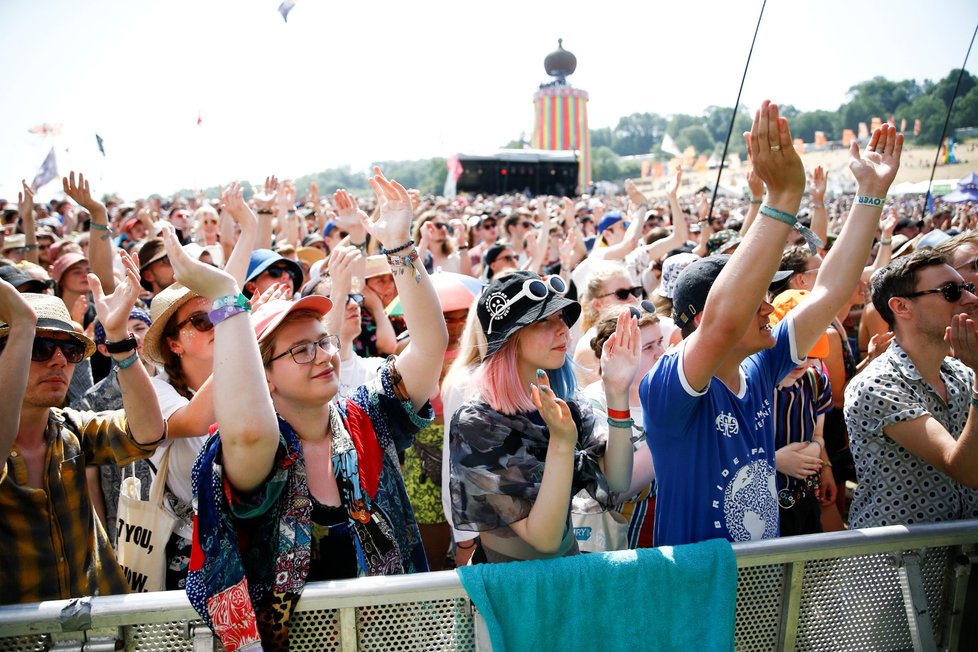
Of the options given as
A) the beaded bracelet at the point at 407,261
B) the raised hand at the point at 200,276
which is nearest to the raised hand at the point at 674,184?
the beaded bracelet at the point at 407,261

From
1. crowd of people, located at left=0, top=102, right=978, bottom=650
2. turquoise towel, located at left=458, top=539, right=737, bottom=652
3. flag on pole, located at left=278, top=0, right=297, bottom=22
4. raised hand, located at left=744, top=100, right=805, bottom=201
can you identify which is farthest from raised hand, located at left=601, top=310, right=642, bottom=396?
flag on pole, located at left=278, top=0, right=297, bottom=22

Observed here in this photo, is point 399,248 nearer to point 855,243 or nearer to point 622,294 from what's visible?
point 855,243

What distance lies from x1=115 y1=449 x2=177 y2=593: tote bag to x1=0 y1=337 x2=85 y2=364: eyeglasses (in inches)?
21.5

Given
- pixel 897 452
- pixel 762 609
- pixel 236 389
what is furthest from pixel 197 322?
pixel 897 452

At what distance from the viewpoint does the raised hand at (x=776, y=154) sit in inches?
72.9

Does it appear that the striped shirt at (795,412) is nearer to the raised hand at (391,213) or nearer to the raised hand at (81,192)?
the raised hand at (391,213)

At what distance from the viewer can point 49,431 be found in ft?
7.67

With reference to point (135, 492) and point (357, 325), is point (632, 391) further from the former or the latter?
point (135, 492)

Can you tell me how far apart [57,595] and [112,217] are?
1477 centimetres

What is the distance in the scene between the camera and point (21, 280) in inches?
142

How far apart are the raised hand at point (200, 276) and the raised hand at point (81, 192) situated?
3310 mm

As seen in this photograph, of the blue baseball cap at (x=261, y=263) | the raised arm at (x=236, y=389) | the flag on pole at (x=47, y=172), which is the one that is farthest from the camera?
the flag on pole at (x=47, y=172)

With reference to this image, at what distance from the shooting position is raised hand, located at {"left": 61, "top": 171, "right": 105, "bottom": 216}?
14.7 feet

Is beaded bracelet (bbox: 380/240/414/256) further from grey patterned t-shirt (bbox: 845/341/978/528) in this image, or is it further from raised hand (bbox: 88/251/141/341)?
grey patterned t-shirt (bbox: 845/341/978/528)
